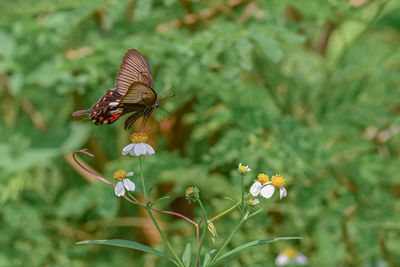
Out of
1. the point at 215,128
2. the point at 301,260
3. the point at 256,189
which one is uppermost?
the point at 256,189

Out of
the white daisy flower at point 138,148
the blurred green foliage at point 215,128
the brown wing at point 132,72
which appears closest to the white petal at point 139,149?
the white daisy flower at point 138,148

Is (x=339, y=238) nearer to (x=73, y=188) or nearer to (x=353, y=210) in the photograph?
(x=353, y=210)

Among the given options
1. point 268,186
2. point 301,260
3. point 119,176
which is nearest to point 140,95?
point 119,176

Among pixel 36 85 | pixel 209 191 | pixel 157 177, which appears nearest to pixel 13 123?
pixel 36 85

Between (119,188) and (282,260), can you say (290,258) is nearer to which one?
(282,260)

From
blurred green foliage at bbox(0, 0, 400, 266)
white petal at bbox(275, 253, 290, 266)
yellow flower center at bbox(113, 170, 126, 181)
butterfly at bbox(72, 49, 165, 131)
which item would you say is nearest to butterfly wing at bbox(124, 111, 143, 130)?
butterfly at bbox(72, 49, 165, 131)
